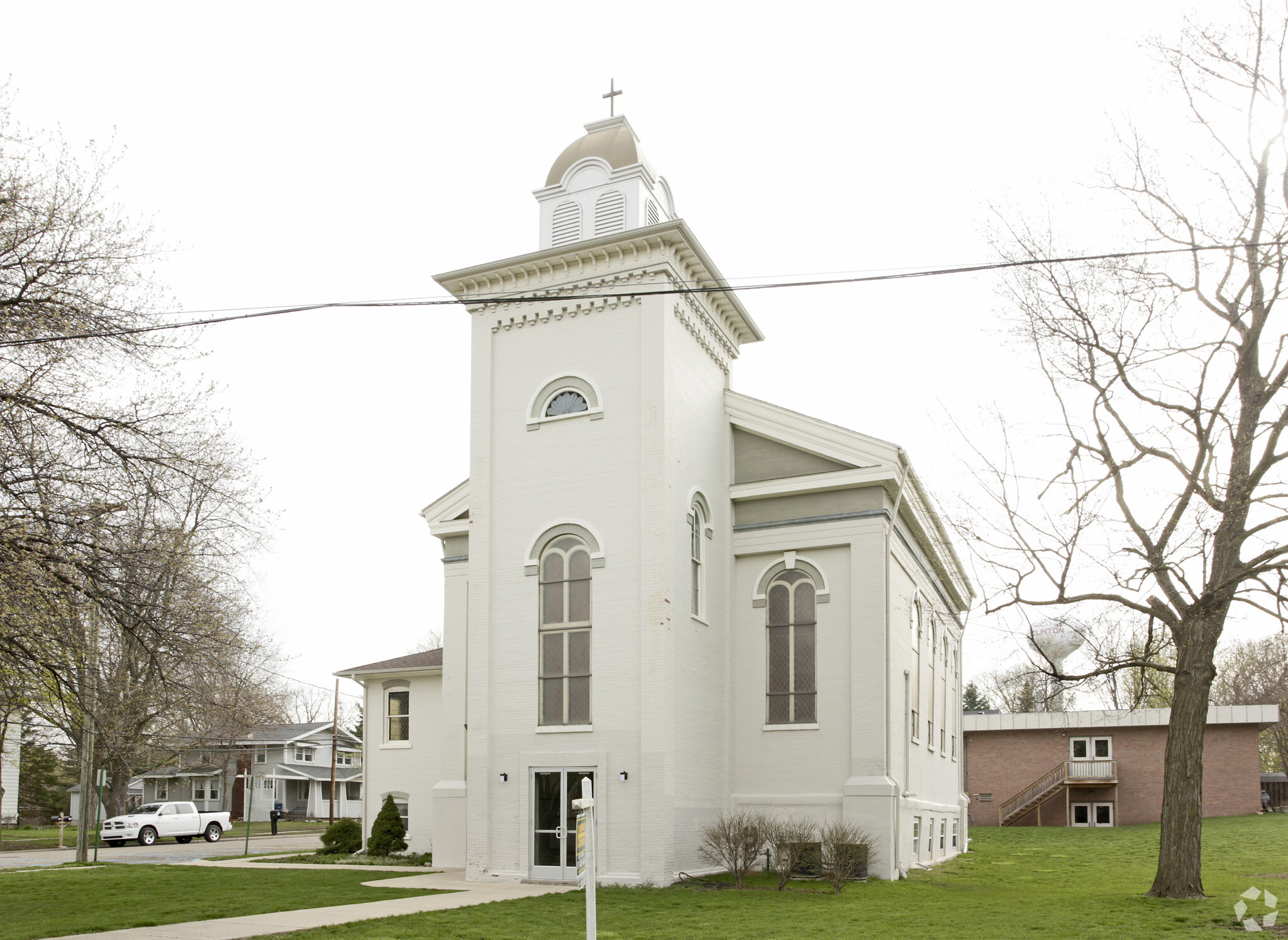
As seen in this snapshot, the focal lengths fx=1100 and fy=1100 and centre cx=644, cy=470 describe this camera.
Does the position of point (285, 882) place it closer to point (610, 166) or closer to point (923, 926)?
point (923, 926)

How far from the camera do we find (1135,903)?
16453 millimetres

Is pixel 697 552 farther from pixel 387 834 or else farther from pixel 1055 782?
pixel 1055 782

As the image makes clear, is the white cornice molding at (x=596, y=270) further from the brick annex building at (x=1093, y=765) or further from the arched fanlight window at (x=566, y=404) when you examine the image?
the brick annex building at (x=1093, y=765)

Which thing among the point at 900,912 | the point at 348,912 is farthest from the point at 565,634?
the point at 900,912

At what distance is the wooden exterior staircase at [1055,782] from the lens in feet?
147

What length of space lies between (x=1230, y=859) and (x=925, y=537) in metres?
9.98

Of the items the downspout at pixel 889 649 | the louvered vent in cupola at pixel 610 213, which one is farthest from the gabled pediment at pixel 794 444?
the louvered vent in cupola at pixel 610 213

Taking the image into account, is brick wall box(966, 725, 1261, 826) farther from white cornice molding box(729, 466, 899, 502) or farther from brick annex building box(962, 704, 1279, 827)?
white cornice molding box(729, 466, 899, 502)

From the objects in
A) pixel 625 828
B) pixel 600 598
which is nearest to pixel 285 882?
pixel 625 828

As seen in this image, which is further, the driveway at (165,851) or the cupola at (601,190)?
the driveway at (165,851)

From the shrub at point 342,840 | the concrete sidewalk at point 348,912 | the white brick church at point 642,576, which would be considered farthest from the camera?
the shrub at point 342,840

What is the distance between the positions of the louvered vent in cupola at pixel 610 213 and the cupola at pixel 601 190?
1 cm

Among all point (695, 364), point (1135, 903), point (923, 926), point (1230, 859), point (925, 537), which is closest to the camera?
point (923, 926)

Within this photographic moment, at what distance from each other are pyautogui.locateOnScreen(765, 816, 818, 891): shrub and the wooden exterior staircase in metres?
28.1
